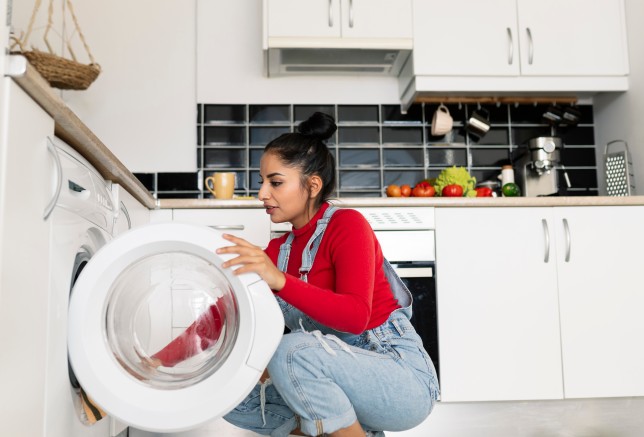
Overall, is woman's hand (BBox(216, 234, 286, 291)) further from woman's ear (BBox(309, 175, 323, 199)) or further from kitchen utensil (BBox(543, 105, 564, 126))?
kitchen utensil (BBox(543, 105, 564, 126))

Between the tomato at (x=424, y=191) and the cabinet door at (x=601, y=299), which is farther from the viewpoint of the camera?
the tomato at (x=424, y=191)

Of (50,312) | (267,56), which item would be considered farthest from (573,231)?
(50,312)

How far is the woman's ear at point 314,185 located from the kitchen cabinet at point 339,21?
4.25ft

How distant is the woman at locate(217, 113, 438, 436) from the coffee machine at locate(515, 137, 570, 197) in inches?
63.7

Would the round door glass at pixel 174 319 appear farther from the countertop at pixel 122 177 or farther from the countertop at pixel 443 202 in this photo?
the countertop at pixel 443 202

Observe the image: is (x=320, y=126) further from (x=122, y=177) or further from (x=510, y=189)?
(x=510, y=189)

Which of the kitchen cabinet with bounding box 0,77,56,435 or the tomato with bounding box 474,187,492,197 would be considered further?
the tomato with bounding box 474,187,492,197

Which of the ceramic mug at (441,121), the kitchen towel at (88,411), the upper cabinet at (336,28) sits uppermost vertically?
the upper cabinet at (336,28)

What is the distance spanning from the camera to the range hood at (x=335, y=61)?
2902mm

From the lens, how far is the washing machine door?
49.4 inches

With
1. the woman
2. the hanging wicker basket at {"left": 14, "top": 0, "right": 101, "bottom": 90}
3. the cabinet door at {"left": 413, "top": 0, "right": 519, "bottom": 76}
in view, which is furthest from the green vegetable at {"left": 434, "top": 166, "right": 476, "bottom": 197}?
the hanging wicker basket at {"left": 14, "top": 0, "right": 101, "bottom": 90}

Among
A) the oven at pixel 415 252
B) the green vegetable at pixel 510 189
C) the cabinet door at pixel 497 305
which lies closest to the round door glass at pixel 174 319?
the oven at pixel 415 252

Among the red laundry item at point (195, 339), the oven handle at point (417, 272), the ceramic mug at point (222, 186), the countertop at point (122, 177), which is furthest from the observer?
the ceramic mug at point (222, 186)

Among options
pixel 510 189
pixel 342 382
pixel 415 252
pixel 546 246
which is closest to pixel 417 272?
pixel 415 252
